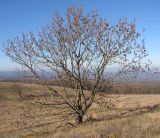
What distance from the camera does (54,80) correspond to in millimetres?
18859

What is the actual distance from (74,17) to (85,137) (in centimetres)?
907

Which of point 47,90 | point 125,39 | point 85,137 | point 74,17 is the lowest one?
point 85,137

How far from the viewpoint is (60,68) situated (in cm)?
1867

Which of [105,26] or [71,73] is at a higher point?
[105,26]

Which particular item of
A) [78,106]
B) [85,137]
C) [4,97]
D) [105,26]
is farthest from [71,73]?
[4,97]

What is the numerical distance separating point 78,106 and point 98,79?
6.32 ft

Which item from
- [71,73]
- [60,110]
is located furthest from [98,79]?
[60,110]

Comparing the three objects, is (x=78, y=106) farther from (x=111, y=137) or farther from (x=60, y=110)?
(x=111, y=137)

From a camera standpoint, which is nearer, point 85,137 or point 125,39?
point 85,137

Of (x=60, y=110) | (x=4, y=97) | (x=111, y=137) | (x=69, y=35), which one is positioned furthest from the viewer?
(x=4, y=97)

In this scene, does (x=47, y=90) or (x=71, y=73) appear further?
(x=47, y=90)

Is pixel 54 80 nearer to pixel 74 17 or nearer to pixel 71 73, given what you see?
pixel 71 73

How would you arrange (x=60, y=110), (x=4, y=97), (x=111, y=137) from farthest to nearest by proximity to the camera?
(x=4, y=97) < (x=60, y=110) < (x=111, y=137)

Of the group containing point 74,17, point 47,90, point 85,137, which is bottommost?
point 85,137
